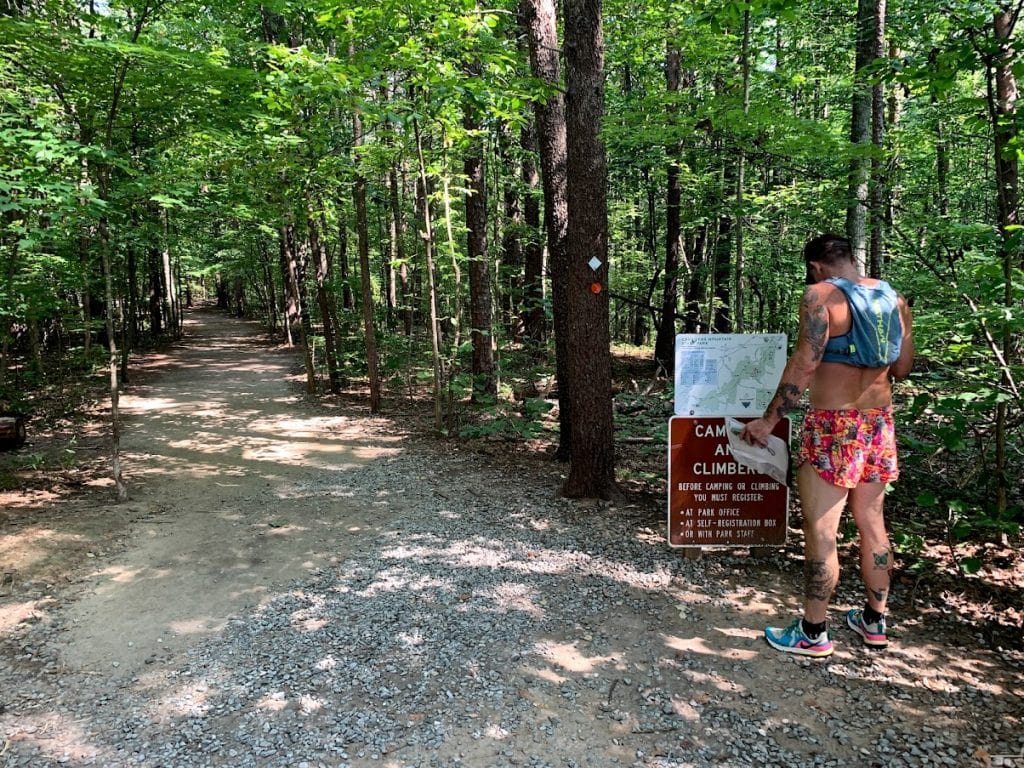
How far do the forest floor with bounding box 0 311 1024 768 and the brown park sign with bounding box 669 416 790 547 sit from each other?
0.79 ft

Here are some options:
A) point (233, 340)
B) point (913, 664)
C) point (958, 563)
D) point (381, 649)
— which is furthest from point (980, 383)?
point (233, 340)

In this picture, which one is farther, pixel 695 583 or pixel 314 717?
pixel 695 583

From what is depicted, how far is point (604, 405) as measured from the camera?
5762 millimetres

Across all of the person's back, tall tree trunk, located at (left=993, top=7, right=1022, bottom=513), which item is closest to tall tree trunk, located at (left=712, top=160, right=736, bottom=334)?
tall tree trunk, located at (left=993, top=7, right=1022, bottom=513)

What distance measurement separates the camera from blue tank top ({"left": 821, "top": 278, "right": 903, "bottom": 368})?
3.13 meters

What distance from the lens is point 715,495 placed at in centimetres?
445

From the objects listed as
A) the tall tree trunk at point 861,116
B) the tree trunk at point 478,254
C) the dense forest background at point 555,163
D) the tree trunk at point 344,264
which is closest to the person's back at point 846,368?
the dense forest background at point 555,163

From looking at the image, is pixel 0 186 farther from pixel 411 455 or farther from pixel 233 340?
pixel 233 340

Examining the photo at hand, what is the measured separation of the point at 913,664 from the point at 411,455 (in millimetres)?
6229

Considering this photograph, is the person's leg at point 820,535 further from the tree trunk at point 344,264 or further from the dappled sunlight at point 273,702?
the tree trunk at point 344,264

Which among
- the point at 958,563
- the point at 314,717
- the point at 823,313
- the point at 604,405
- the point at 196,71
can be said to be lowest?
the point at 314,717

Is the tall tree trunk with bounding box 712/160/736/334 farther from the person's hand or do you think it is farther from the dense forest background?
the person's hand

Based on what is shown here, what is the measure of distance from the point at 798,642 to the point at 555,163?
5.69m

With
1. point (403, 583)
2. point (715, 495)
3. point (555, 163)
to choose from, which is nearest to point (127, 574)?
point (403, 583)
